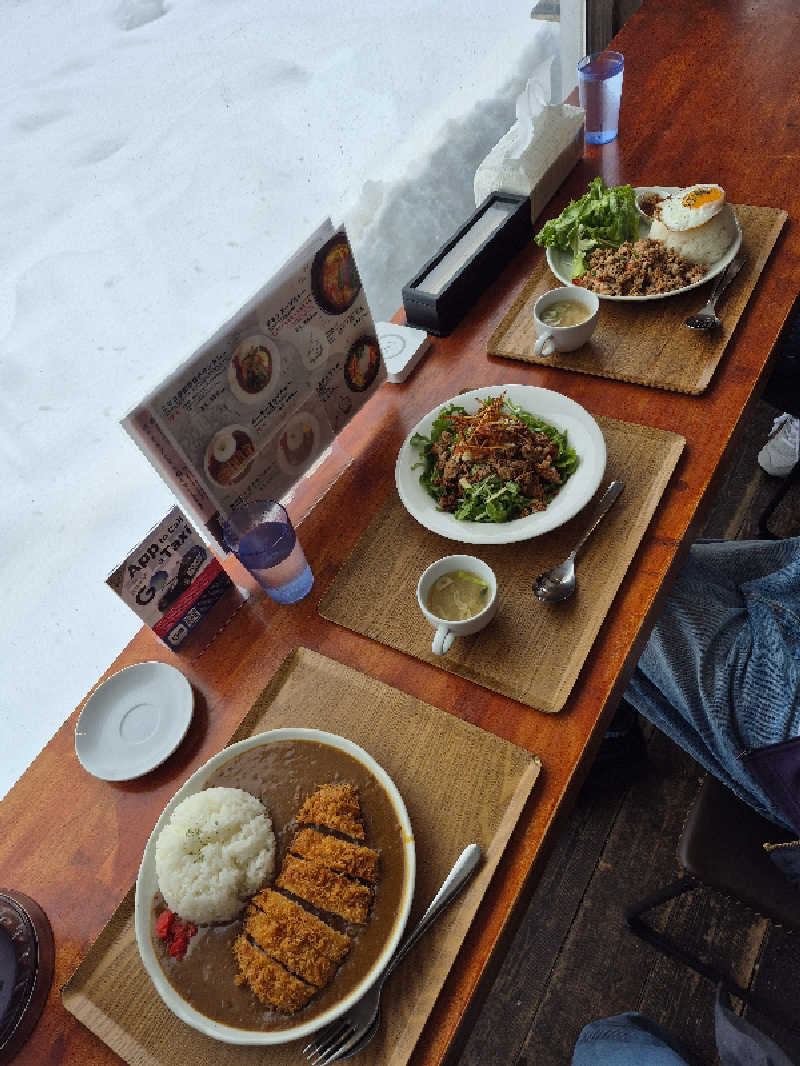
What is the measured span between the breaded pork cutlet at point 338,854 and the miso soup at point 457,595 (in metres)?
0.37

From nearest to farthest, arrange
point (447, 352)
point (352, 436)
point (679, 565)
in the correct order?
point (679, 565), point (352, 436), point (447, 352)

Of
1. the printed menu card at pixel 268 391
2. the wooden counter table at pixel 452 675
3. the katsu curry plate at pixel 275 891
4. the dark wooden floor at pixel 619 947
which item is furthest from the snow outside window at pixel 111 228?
the dark wooden floor at pixel 619 947

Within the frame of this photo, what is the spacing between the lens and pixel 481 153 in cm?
290

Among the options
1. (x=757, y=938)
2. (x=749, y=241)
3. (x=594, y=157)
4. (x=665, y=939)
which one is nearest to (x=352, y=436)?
(x=749, y=241)

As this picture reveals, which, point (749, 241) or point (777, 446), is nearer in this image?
point (749, 241)

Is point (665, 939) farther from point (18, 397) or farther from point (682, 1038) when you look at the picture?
point (18, 397)

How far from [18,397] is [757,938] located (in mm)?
2349

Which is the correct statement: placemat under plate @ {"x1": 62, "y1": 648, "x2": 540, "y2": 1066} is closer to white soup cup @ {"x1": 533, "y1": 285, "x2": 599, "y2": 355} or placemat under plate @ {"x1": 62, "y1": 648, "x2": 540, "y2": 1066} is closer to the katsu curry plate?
the katsu curry plate

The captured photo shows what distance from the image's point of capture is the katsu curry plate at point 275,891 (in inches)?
33.2

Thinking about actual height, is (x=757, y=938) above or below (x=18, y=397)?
below

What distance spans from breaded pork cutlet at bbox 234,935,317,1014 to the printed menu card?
649 millimetres

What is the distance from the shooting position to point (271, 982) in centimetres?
85

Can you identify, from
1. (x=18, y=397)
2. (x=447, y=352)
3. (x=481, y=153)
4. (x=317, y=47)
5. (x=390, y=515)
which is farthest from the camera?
(x=481, y=153)

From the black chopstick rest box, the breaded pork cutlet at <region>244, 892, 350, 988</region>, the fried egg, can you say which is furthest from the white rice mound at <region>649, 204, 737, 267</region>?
the breaded pork cutlet at <region>244, 892, 350, 988</region>
